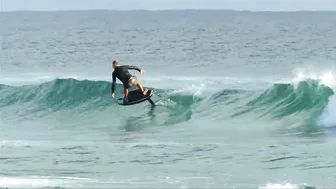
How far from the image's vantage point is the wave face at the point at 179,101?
2408 cm

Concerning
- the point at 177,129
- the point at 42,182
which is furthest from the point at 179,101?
the point at 42,182

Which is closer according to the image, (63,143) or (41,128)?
(63,143)

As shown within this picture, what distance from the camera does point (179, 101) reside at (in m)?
26.7

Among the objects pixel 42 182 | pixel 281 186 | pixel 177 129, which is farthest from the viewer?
pixel 177 129

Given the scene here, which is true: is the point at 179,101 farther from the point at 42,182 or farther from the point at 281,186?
the point at 281,186

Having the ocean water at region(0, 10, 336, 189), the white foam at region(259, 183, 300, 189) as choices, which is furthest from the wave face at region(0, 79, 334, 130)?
the white foam at region(259, 183, 300, 189)

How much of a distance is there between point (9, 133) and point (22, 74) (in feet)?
61.3

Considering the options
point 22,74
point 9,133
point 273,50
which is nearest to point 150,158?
point 9,133

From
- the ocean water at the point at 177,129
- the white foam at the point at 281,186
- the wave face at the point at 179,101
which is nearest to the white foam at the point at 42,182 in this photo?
the ocean water at the point at 177,129

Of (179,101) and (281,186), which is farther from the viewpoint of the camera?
(179,101)

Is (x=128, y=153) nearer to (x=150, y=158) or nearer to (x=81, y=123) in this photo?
(x=150, y=158)

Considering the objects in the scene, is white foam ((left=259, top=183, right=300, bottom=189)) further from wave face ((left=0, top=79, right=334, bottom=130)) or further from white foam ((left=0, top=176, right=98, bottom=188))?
wave face ((left=0, top=79, right=334, bottom=130))

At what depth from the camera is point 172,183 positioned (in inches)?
594

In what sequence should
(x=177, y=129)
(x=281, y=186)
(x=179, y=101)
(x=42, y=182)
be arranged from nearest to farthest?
(x=281, y=186) → (x=42, y=182) → (x=177, y=129) → (x=179, y=101)
